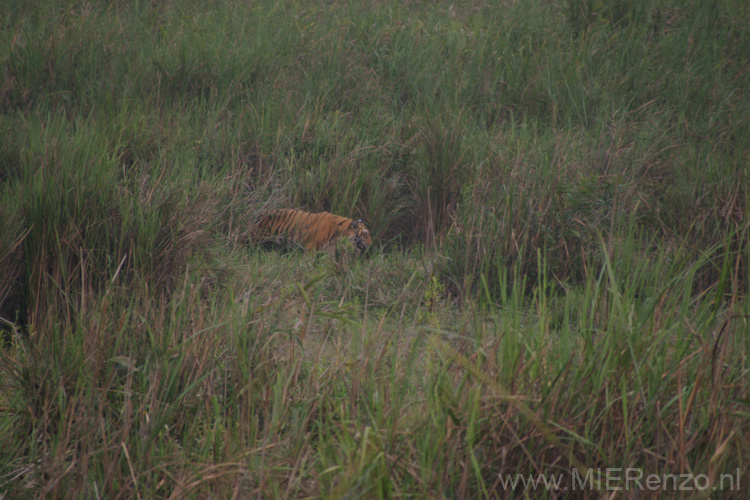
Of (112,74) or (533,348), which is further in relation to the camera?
(112,74)

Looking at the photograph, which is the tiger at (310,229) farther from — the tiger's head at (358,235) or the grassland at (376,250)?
the grassland at (376,250)

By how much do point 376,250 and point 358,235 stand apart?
0.22 metres

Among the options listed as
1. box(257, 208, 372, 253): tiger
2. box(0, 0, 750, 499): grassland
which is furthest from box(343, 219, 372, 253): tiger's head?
box(0, 0, 750, 499): grassland

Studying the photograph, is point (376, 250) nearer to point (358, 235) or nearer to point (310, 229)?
point (358, 235)

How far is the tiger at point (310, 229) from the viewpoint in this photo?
3879mm

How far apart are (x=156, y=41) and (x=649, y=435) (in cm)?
601

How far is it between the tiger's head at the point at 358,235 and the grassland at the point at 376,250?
11 cm

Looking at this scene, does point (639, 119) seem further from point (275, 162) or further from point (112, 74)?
point (112, 74)

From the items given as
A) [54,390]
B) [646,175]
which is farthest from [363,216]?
[54,390]

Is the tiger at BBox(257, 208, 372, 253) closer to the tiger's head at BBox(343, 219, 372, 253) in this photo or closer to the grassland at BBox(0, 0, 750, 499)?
the tiger's head at BBox(343, 219, 372, 253)

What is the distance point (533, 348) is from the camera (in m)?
1.65

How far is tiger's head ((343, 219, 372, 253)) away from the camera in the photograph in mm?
3878

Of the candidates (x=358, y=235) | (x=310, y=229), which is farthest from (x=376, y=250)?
(x=310, y=229)

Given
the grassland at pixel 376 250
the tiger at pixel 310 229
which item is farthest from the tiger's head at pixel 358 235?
the grassland at pixel 376 250
